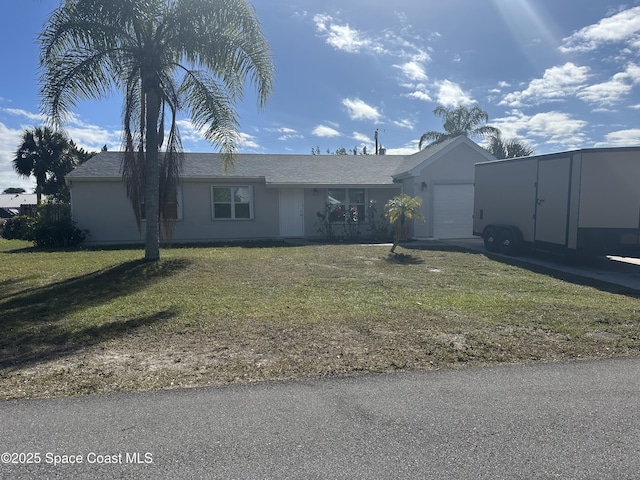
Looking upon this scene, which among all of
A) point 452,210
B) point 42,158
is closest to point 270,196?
point 452,210

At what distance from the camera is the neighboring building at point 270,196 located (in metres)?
16.9

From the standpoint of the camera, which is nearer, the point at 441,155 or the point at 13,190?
the point at 441,155

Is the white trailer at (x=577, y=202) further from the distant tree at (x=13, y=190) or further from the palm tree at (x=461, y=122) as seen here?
the distant tree at (x=13, y=190)

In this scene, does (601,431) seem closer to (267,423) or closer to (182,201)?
(267,423)

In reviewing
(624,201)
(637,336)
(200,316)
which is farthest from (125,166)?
(624,201)

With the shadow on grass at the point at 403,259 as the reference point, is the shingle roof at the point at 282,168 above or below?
above

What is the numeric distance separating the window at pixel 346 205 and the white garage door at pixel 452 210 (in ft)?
10.2

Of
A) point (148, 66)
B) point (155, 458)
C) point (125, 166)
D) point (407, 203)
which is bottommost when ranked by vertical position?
point (155, 458)

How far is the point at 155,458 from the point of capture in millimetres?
2861

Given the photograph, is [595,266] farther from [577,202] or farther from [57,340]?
[57,340]

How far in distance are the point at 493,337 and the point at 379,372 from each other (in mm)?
1889

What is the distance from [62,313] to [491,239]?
1216 cm

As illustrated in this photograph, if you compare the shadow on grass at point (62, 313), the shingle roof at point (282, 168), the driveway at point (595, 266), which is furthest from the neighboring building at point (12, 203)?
the driveway at point (595, 266)

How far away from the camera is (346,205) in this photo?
62.6ft
